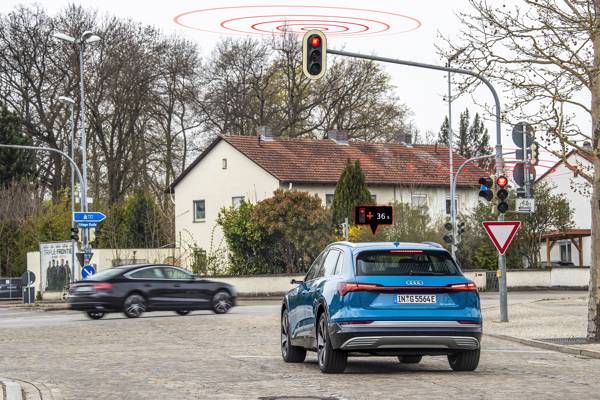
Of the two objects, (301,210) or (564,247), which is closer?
(301,210)

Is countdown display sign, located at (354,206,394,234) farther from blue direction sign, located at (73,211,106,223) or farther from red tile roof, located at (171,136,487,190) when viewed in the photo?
red tile roof, located at (171,136,487,190)

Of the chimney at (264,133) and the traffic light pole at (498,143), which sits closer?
the traffic light pole at (498,143)

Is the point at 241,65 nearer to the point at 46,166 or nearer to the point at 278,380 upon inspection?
the point at 46,166

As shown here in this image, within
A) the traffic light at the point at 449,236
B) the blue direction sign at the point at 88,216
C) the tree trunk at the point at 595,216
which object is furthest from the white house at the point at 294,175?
the tree trunk at the point at 595,216

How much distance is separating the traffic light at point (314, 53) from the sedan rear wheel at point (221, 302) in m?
12.5

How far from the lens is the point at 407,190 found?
69.9 m

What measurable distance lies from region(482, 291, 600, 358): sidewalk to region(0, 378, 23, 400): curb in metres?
8.78

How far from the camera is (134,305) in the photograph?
33.6 metres

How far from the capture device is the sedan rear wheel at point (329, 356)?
14.8 metres

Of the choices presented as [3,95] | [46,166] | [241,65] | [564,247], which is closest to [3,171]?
[46,166]

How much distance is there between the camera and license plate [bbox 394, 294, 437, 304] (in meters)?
14.5

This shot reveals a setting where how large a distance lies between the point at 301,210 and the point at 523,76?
3413cm

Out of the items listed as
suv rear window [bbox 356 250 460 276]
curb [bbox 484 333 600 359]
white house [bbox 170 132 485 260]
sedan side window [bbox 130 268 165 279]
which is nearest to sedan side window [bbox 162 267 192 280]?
sedan side window [bbox 130 268 165 279]

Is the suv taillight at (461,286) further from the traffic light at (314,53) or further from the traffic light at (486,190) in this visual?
the traffic light at (486,190)
